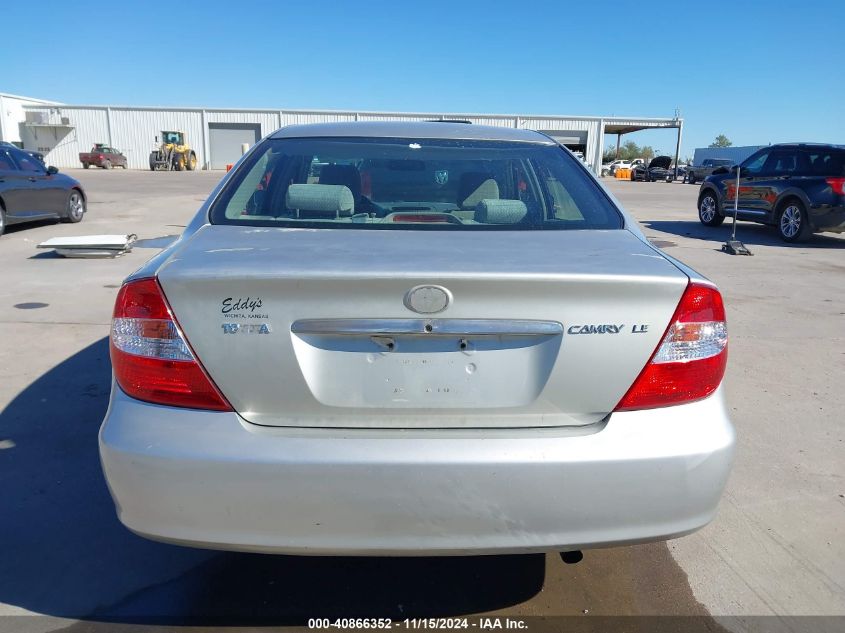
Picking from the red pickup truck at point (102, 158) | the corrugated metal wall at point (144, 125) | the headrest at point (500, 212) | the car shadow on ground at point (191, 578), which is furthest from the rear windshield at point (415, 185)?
the corrugated metal wall at point (144, 125)

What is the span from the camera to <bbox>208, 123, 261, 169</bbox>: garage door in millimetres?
56656

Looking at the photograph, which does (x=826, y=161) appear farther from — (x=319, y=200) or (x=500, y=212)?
(x=319, y=200)

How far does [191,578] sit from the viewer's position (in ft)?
8.74

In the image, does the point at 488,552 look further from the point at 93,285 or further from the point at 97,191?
the point at 97,191

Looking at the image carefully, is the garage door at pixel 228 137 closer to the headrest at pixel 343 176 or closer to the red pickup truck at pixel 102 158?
the red pickup truck at pixel 102 158

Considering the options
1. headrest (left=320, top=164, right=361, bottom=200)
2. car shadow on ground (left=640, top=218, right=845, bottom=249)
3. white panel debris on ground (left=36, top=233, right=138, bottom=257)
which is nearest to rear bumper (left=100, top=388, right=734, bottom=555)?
headrest (left=320, top=164, right=361, bottom=200)

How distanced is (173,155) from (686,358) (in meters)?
52.2

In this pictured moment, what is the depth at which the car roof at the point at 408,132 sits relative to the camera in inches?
128

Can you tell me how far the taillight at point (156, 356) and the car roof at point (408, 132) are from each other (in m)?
1.50

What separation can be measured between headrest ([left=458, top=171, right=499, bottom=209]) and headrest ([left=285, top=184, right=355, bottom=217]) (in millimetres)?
602

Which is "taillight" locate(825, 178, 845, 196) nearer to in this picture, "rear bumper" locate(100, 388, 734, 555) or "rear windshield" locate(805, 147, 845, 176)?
"rear windshield" locate(805, 147, 845, 176)

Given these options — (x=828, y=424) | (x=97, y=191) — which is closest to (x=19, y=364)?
(x=828, y=424)

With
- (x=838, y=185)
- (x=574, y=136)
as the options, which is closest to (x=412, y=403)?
(x=838, y=185)

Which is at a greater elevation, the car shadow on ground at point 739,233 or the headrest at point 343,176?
the headrest at point 343,176
